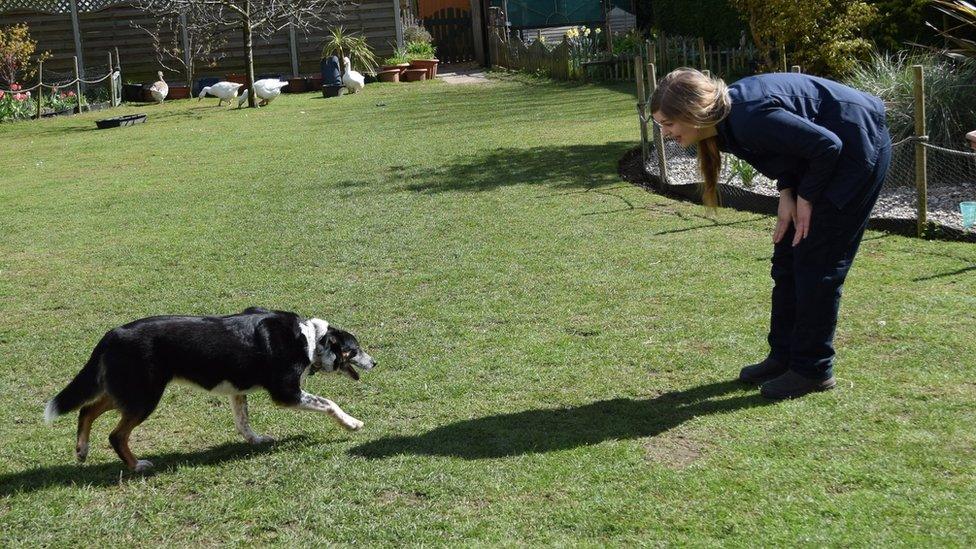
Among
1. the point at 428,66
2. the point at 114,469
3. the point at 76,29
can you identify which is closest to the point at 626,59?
the point at 428,66

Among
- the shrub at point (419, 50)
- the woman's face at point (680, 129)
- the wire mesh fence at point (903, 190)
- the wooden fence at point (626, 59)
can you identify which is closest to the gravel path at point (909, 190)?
the wire mesh fence at point (903, 190)

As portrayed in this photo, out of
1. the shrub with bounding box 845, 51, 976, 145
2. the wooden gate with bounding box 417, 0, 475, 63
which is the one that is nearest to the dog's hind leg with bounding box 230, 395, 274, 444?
the shrub with bounding box 845, 51, 976, 145

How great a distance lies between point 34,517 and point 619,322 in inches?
144

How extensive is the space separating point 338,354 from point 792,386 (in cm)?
226

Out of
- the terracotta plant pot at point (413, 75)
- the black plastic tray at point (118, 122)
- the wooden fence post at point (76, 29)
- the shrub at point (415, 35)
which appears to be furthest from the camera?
the shrub at point (415, 35)

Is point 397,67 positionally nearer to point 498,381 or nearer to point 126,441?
point 498,381

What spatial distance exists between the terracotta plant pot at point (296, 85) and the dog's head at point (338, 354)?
24.7 meters

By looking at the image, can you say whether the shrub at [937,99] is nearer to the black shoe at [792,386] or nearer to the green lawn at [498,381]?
the green lawn at [498,381]

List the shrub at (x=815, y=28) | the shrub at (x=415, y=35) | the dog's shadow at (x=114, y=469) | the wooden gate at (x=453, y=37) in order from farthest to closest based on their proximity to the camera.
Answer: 1. the wooden gate at (x=453, y=37)
2. the shrub at (x=415, y=35)
3. the shrub at (x=815, y=28)
4. the dog's shadow at (x=114, y=469)

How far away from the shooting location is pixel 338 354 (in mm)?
4984

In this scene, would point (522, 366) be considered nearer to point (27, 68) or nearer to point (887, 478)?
point (887, 478)

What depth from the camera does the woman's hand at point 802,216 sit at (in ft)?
15.0

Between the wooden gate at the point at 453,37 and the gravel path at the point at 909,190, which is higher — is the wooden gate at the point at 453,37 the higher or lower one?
the higher one

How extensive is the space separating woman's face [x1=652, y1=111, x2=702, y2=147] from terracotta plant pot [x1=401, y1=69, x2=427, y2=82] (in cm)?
2500
